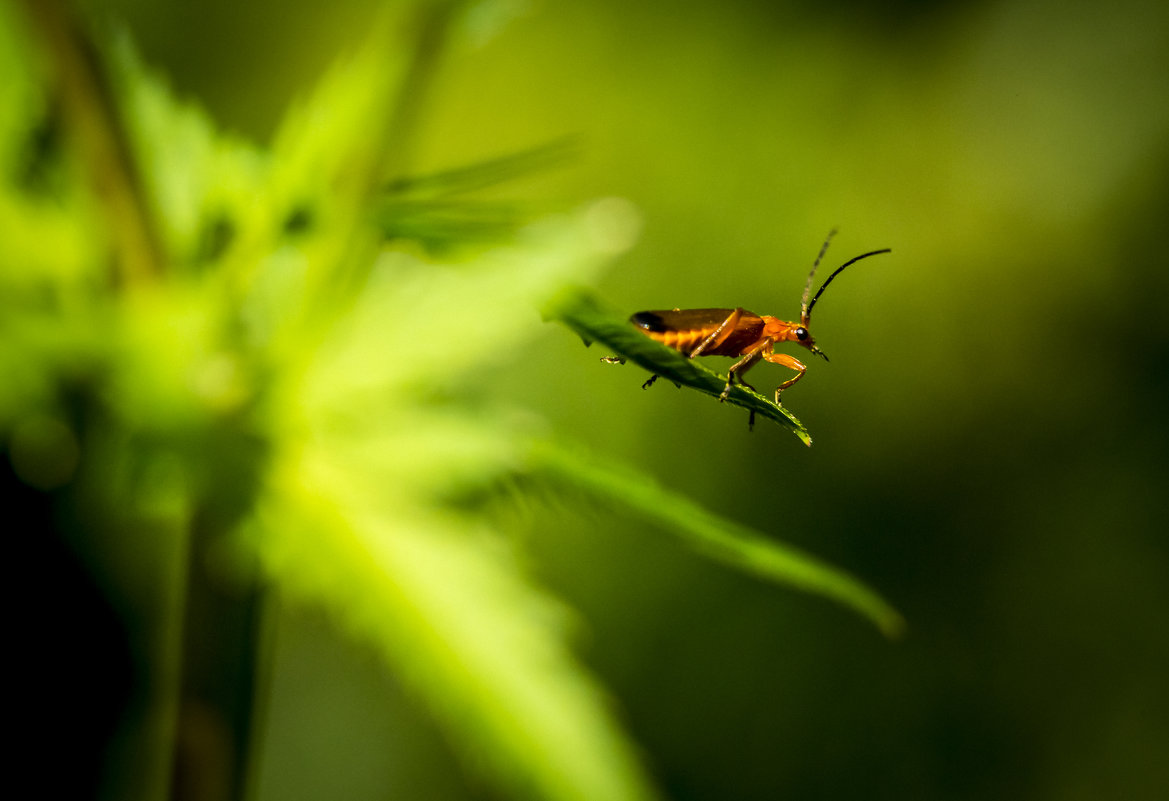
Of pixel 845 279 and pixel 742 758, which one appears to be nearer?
pixel 742 758

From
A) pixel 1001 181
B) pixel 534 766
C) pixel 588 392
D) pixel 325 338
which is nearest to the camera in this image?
pixel 534 766

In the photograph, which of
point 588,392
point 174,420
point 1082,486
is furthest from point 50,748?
point 1082,486

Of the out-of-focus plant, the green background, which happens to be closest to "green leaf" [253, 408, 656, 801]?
the out-of-focus plant

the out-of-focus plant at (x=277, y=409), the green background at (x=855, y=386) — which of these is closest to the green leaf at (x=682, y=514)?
the out-of-focus plant at (x=277, y=409)

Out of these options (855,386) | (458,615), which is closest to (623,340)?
(458,615)

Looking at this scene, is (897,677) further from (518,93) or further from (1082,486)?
(518,93)

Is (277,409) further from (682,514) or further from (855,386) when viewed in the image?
(855,386)
